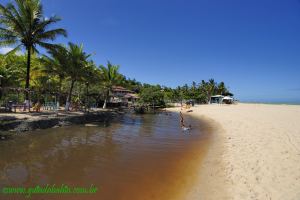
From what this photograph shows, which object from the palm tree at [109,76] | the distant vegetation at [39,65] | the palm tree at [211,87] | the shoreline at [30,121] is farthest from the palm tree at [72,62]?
the palm tree at [211,87]

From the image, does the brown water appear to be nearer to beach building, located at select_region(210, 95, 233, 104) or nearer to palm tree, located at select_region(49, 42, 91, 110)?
palm tree, located at select_region(49, 42, 91, 110)

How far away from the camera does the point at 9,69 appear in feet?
78.2

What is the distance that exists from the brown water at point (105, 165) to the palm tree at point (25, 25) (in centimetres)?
984

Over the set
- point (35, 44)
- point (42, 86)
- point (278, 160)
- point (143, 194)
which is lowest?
point (143, 194)

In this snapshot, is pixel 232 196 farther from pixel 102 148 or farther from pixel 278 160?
pixel 102 148

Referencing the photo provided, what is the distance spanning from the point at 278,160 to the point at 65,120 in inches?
623

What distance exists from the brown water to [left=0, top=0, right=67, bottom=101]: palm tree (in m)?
9.84

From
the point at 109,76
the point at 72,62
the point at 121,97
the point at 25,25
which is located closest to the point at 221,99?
the point at 121,97

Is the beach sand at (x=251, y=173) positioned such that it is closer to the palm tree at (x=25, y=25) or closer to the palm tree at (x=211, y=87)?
the palm tree at (x=25, y=25)

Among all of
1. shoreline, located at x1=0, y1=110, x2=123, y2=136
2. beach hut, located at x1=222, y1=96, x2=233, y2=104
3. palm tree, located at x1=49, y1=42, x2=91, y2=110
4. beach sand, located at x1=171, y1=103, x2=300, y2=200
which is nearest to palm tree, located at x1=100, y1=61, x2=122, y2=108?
palm tree, located at x1=49, y1=42, x2=91, y2=110

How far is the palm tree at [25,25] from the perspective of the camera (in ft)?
57.7

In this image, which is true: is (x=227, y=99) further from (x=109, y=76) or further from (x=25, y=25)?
(x=25, y=25)

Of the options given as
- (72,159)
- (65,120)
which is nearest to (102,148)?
(72,159)

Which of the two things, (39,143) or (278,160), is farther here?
(39,143)
